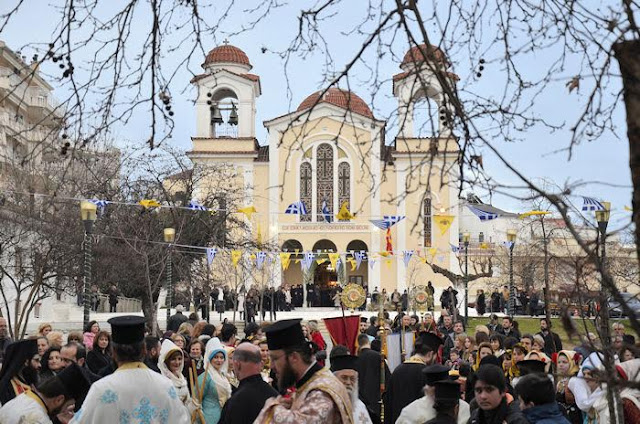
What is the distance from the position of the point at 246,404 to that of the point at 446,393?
4.62 ft

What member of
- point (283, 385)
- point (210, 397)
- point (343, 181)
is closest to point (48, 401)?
point (283, 385)

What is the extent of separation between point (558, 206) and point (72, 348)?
7243mm

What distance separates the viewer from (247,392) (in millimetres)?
6398

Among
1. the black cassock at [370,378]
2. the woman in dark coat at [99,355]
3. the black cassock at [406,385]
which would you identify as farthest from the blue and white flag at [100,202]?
the black cassock at [406,385]

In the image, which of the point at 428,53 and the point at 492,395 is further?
the point at 492,395

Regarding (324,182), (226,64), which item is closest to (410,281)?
(324,182)

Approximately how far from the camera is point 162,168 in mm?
37812

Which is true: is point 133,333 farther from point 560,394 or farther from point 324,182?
point 324,182

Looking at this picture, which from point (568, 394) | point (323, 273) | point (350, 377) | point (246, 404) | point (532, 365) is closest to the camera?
point (246, 404)

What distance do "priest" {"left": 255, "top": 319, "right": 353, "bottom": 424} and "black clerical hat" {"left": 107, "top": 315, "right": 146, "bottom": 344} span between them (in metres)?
1.30

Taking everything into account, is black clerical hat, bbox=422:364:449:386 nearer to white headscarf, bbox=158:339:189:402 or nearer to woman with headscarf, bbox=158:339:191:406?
white headscarf, bbox=158:339:189:402

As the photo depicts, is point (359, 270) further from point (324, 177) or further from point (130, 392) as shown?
point (130, 392)

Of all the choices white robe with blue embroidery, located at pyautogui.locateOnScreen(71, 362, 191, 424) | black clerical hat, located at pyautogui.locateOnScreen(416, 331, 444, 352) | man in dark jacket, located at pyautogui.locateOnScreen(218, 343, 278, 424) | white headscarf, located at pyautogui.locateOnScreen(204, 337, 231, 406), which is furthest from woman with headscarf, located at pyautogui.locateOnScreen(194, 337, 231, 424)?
white robe with blue embroidery, located at pyautogui.locateOnScreen(71, 362, 191, 424)

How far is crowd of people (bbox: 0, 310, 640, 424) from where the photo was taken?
460 centimetres
